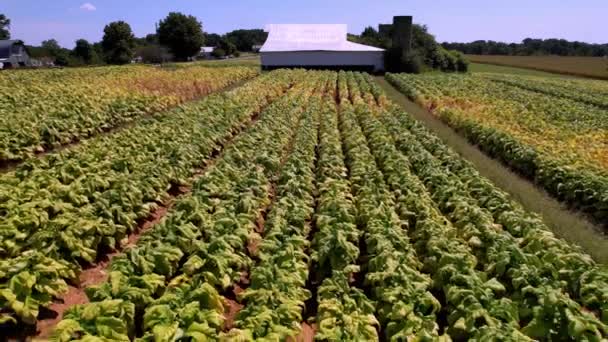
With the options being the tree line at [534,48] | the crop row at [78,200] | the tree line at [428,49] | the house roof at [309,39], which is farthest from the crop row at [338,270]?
the tree line at [534,48]

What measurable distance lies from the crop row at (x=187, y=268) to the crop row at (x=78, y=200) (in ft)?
2.32

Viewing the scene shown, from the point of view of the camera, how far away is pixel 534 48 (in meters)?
140

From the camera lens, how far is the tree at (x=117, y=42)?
3361 inches

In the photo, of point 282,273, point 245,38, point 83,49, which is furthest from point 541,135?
point 245,38

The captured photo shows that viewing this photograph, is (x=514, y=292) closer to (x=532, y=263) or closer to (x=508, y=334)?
(x=532, y=263)

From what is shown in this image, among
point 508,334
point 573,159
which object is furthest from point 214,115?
point 508,334

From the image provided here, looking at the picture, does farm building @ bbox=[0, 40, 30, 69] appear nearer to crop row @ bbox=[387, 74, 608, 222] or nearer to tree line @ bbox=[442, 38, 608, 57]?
crop row @ bbox=[387, 74, 608, 222]

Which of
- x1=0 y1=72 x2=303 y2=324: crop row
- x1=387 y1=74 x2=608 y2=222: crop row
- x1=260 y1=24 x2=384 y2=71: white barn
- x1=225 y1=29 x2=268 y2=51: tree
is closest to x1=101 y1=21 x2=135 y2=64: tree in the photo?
x1=260 y1=24 x2=384 y2=71: white barn

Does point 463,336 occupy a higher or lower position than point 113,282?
lower

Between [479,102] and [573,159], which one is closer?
[573,159]

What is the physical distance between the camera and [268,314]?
4.71m

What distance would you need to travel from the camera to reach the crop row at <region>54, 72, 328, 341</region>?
4.45 meters

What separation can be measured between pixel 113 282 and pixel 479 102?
78.7ft

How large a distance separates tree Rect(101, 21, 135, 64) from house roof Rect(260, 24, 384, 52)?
118ft
